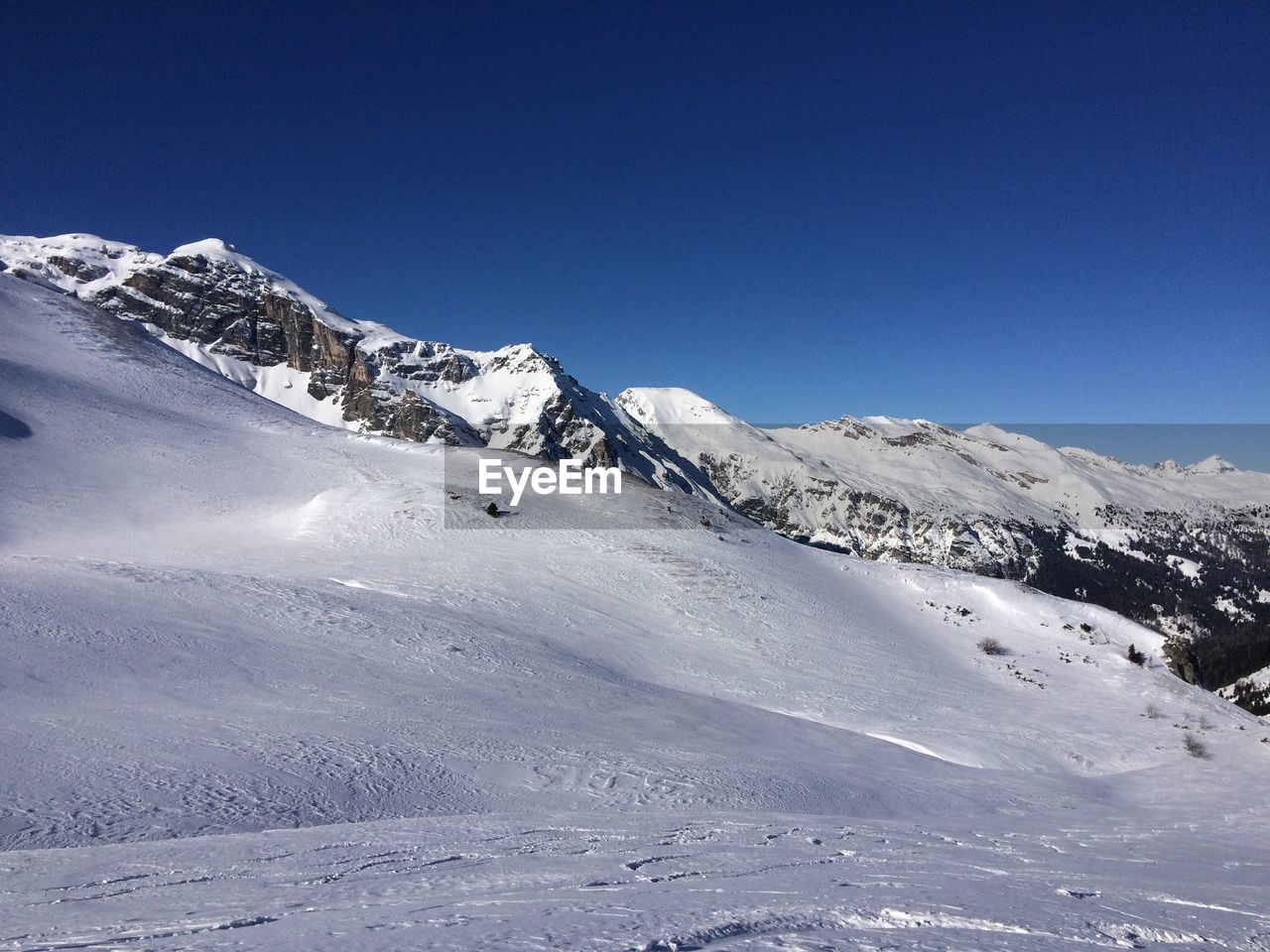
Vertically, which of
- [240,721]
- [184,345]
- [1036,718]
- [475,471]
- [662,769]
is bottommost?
[1036,718]

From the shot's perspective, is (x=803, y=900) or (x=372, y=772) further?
(x=372, y=772)

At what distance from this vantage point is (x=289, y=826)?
7574 millimetres

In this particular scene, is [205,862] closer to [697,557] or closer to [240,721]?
[240,721]

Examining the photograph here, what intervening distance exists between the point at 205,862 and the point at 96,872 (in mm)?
768

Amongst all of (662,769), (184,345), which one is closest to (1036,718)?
(662,769)

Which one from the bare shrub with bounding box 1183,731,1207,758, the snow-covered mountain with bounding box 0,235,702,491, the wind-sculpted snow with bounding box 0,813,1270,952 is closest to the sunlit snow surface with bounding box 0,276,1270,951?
the wind-sculpted snow with bounding box 0,813,1270,952

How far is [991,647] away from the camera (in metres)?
28.2

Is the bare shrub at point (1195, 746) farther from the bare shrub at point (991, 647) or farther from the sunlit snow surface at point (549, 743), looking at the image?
the bare shrub at point (991, 647)

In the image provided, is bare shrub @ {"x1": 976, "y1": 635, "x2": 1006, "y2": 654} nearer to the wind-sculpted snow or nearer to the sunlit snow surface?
the sunlit snow surface

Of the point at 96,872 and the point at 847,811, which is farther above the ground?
the point at 96,872

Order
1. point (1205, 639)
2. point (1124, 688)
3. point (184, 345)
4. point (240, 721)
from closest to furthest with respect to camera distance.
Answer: point (240, 721), point (1124, 688), point (184, 345), point (1205, 639)

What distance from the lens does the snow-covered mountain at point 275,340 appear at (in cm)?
16700

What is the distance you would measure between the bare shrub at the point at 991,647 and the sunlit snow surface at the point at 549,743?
40 centimetres

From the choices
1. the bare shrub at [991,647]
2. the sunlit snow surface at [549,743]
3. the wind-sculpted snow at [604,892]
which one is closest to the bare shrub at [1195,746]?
the sunlit snow surface at [549,743]
